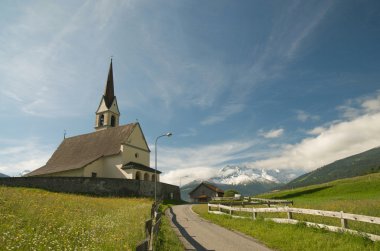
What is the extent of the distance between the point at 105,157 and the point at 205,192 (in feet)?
144

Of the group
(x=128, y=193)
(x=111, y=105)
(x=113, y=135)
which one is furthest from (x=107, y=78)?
(x=128, y=193)

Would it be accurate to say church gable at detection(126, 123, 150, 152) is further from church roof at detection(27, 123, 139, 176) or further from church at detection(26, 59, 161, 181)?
church roof at detection(27, 123, 139, 176)

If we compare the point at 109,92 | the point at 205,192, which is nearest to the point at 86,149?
the point at 109,92

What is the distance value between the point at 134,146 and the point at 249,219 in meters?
33.0

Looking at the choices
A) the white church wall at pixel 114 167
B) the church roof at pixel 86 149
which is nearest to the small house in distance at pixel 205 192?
the church roof at pixel 86 149

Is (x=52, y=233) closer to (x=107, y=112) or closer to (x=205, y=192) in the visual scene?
(x=107, y=112)

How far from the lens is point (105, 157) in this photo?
46562 millimetres

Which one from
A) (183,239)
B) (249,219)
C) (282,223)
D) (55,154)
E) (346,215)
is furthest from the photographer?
(55,154)

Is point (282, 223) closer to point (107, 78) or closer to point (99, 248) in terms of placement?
point (99, 248)

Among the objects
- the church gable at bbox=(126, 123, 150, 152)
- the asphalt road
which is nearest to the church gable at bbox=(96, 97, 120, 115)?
the church gable at bbox=(126, 123, 150, 152)

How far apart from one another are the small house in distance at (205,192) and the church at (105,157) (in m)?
35.9

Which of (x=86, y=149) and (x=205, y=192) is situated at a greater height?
(x=86, y=149)

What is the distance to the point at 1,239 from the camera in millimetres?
7434

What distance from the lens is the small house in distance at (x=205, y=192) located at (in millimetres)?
82688
